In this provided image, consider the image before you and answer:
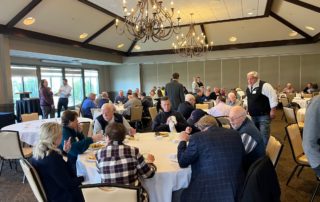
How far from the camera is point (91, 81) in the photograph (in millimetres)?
15680

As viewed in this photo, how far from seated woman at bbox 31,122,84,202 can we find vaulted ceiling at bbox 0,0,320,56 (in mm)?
5733

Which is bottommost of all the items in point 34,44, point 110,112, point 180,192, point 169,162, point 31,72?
point 180,192

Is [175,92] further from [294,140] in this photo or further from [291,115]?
[294,140]

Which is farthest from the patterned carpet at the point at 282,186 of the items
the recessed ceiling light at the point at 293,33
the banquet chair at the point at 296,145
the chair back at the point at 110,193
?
the recessed ceiling light at the point at 293,33

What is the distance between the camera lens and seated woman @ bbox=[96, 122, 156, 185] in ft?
7.29

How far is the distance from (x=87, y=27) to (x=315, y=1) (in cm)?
722

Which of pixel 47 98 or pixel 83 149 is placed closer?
pixel 83 149

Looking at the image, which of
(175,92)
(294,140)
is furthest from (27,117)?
(294,140)

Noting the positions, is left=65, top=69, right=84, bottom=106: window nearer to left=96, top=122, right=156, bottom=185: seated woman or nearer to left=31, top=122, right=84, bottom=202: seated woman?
left=31, top=122, right=84, bottom=202: seated woman

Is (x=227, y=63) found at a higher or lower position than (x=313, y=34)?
lower

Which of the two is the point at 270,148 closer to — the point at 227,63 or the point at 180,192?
the point at 180,192

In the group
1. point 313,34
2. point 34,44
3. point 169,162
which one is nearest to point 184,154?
point 169,162

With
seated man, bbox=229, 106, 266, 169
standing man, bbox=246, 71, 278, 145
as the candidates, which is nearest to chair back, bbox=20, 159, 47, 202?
seated man, bbox=229, 106, 266, 169

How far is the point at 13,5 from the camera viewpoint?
271 inches
